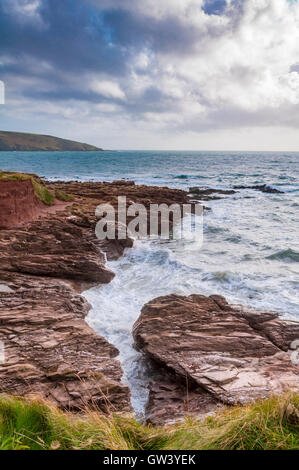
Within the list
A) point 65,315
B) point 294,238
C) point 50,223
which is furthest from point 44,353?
point 294,238

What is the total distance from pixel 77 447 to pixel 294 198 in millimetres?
40973

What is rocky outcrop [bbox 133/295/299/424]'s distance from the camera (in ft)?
18.4

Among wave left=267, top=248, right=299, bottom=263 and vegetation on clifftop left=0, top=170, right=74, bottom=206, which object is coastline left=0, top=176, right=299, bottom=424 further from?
wave left=267, top=248, right=299, bottom=263

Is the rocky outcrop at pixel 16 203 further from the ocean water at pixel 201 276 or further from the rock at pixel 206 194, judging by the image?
the rock at pixel 206 194

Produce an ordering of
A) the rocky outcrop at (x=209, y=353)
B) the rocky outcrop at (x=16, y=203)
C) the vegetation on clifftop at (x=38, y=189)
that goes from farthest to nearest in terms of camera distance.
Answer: the vegetation on clifftop at (x=38, y=189) < the rocky outcrop at (x=16, y=203) < the rocky outcrop at (x=209, y=353)

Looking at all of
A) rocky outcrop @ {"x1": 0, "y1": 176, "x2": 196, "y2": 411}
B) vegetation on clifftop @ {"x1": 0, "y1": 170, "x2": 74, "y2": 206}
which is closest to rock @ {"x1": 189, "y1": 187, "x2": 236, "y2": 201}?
vegetation on clifftop @ {"x1": 0, "y1": 170, "x2": 74, "y2": 206}

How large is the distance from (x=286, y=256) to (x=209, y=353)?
1098cm

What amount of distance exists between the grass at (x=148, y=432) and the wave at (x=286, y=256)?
1300cm

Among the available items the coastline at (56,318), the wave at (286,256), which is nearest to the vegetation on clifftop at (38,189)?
the coastline at (56,318)

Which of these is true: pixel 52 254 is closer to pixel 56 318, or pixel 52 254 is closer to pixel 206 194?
pixel 56 318

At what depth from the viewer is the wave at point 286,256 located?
1526cm

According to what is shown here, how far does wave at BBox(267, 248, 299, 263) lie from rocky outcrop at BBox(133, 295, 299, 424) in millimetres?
7595

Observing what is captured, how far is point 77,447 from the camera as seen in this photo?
2.86 m

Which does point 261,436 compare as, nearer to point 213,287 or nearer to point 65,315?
point 65,315
